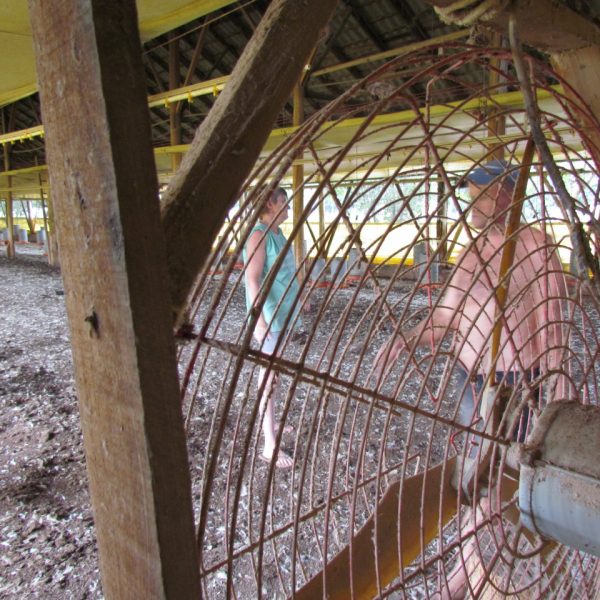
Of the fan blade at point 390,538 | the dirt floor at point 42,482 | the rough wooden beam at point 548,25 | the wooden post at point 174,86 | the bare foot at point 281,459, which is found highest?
the wooden post at point 174,86

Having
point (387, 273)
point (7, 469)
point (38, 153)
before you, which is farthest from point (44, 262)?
point (7, 469)

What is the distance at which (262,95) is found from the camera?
0.45 m

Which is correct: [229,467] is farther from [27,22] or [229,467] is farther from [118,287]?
[27,22]

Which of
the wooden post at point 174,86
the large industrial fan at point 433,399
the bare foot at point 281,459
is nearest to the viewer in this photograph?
the large industrial fan at point 433,399

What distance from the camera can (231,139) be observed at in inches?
17.0

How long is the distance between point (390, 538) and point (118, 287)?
778 mm

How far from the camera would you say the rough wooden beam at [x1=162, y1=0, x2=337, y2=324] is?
0.42 metres

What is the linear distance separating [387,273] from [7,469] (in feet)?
21.6

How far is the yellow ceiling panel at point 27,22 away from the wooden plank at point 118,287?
1567mm

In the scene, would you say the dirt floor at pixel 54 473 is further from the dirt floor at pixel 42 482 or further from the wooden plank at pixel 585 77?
the wooden plank at pixel 585 77

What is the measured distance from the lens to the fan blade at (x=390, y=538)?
2.59 ft

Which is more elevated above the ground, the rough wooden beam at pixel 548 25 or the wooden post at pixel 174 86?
the wooden post at pixel 174 86

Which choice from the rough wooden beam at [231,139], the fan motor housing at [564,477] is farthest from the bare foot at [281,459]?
the rough wooden beam at [231,139]

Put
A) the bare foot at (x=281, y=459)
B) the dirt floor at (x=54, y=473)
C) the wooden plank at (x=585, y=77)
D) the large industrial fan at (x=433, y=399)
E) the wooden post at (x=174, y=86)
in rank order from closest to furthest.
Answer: the large industrial fan at (x=433, y=399), the wooden plank at (x=585, y=77), the dirt floor at (x=54, y=473), the bare foot at (x=281, y=459), the wooden post at (x=174, y=86)
